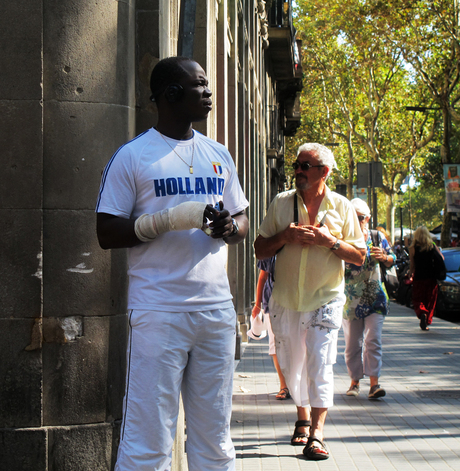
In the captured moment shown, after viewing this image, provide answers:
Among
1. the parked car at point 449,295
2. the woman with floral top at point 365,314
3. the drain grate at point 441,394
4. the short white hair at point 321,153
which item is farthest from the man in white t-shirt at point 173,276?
the parked car at point 449,295

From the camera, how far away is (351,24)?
29328 millimetres

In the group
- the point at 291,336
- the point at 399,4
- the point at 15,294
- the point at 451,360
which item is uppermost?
the point at 399,4

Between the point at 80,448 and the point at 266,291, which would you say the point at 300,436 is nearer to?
the point at 266,291

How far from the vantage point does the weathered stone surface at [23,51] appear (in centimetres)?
451

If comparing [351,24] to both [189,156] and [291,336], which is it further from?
[189,156]

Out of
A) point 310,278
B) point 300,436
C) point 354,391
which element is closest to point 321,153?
point 310,278

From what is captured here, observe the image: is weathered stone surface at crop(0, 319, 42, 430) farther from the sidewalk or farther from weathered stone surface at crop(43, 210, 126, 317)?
the sidewalk

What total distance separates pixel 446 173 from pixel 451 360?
1611 cm

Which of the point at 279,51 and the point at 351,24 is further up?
the point at 351,24

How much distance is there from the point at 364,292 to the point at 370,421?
1540 mm

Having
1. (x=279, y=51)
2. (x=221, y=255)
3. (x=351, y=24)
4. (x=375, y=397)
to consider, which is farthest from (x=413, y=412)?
(x=351, y=24)

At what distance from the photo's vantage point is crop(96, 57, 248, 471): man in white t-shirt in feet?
10.2

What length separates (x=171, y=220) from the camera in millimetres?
3057

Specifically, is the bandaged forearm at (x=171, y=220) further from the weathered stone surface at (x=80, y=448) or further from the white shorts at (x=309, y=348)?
the white shorts at (x=309, y=348)
